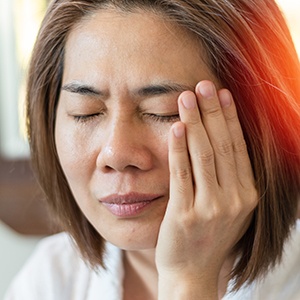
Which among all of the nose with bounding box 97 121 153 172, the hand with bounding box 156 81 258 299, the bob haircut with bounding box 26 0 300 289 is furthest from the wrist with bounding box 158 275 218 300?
the nose with bounding box 97 121 153 172

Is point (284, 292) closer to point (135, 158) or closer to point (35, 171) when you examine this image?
point (135, 158)

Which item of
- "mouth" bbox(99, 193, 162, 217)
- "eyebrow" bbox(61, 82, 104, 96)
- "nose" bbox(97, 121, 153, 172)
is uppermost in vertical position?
"eyebrow" bbox(61, 82, 104, 96)

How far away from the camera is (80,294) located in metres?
1.48

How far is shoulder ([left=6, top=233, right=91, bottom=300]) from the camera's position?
150 cm

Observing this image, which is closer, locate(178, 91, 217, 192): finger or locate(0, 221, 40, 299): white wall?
locate(178, 91, 217, 192): finger

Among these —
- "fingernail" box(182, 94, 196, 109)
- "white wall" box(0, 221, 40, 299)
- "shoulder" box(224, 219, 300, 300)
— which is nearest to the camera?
"fingernail" box(182, 94, 196, 109)

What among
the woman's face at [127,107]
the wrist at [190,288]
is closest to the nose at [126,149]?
the woman's face at [127,107]

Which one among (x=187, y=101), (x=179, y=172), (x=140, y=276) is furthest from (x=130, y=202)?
(x=140, y=276)

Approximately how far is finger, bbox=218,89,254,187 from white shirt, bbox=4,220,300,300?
257 mm

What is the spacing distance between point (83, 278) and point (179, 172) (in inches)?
19.5

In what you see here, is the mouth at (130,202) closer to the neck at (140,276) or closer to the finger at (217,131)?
the finger at (217,131)

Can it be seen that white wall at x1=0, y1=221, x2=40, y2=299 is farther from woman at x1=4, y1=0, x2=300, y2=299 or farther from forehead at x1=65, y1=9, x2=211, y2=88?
forehead at x1=65, y1=9, x2=211, y2=88

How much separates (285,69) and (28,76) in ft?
1.68

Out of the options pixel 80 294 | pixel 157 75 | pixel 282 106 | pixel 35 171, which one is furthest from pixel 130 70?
pixel 80 294
